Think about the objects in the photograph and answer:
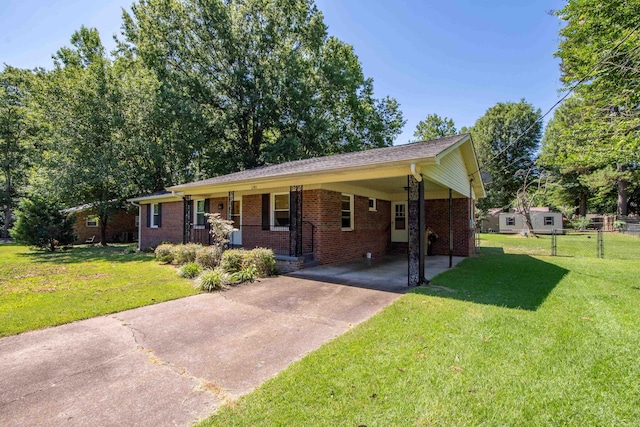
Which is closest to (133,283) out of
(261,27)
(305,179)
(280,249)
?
(280,249)

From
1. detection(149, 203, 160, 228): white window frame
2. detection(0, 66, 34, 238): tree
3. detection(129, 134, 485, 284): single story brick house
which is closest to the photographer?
detection(129, 134, 485, 284): single story brick house

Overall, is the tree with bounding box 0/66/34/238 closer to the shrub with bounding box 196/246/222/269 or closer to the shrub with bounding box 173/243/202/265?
the shrub with bounding box 173/243/202/265

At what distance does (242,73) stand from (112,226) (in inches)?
560

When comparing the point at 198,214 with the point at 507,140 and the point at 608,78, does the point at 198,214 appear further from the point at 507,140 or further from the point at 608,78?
the point at 507,140

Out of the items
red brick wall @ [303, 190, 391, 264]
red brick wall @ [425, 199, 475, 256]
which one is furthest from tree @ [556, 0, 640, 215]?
red brick wall @ [303, 190, 391, 264]

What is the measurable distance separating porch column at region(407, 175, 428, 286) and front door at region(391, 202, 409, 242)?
6.54m

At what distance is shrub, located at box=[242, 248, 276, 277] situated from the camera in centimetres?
823

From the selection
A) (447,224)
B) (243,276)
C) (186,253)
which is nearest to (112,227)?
(186,253)

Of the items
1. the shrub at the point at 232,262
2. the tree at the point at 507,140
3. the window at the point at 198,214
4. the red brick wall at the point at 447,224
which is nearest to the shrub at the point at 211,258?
the shrub at the point at 232,262

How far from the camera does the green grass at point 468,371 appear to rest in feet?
7.95

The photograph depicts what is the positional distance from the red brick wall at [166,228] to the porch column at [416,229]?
11.2 m

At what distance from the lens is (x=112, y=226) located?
2158 centimetres

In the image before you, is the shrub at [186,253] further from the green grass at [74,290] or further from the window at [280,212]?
the window at [280,212]

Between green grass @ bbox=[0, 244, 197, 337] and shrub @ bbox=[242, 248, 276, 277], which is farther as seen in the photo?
shrub @ bbox=[242, 248, 276, 277]
